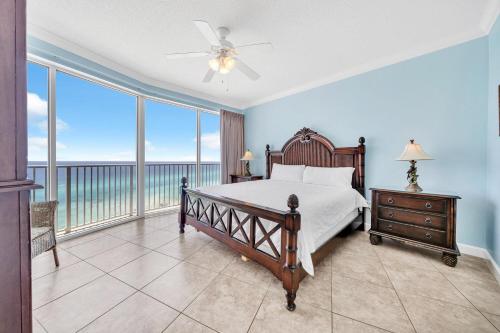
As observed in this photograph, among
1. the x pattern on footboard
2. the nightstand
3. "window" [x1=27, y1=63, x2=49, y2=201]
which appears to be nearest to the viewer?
the x pattern on footboard

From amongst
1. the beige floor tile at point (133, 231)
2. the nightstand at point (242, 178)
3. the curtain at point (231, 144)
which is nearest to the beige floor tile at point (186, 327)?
the beige floor tile at point (133, 231)

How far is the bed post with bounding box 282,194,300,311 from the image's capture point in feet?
4.91

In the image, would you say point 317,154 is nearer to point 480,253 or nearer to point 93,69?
point 480,253

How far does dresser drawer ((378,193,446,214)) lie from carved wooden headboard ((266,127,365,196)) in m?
0.63

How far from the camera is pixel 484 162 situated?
2.25 meters

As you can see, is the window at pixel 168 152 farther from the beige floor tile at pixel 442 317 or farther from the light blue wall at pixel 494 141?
the light blue wall at pixel 494 141

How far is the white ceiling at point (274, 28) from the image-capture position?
1941mm

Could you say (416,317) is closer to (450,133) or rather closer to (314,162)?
(450,133)

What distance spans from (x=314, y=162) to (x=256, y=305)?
9.13 feet

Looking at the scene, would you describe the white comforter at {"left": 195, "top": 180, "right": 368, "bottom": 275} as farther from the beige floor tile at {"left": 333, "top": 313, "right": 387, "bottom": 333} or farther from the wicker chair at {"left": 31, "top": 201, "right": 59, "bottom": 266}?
the wicker chair at {"left": 31, "top": 201, "right": 59, "bottom": 266}

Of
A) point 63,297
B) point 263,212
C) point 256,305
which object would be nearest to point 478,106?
point 263,212

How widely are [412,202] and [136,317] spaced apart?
3065mm

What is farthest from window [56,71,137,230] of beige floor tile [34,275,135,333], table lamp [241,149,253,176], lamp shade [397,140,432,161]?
lamp shade [397,140,432,161]

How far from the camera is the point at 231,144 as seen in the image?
498 cm
